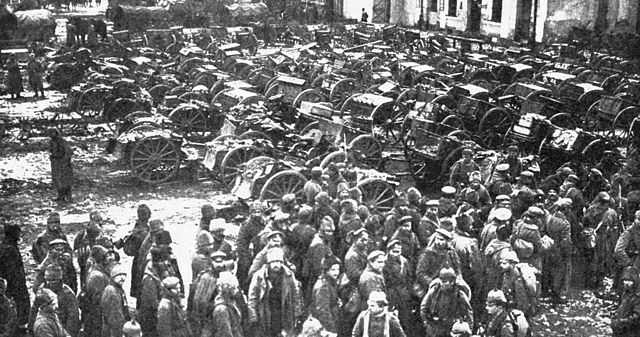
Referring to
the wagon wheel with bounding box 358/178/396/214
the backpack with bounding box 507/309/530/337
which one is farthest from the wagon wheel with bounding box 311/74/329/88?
the backpack with bounding box 507/309/530/337

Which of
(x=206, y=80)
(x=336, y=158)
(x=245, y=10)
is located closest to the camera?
(x=336, y=158)

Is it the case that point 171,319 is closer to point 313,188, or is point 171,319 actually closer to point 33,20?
point 313,188

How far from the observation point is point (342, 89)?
19.1 meters

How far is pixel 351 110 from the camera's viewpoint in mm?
16141

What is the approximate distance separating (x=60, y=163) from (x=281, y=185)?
4.16 metres

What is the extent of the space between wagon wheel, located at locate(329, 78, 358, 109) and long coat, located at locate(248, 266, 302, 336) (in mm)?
11222

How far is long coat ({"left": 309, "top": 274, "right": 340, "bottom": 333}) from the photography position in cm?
726

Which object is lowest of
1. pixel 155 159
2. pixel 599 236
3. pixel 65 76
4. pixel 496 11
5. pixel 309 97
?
pixel 599 236

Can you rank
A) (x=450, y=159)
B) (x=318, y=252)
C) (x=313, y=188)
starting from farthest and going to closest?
(x=450, y=159) < (x=313, y=188) < (x=318, y=252)

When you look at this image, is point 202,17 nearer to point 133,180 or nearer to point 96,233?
point 133,180

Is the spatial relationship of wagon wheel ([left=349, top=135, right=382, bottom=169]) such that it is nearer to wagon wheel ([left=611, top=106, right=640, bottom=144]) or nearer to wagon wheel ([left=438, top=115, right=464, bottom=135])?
wagon wheel ([left=438, top=115, right=464, bottom=135])

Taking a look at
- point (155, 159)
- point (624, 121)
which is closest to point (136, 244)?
point (155, 159)

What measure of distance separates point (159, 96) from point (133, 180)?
4602mm

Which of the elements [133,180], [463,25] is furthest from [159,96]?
[463,25]
